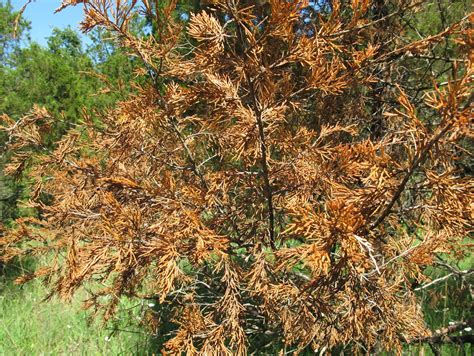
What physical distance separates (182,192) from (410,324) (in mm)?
901

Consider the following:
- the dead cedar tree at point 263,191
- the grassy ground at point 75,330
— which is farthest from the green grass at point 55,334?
the dead cedar tree at point 263,191

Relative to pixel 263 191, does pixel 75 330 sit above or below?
below

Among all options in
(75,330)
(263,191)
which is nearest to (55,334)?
(75,330)

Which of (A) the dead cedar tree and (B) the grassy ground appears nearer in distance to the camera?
(A) the dead cedar tree

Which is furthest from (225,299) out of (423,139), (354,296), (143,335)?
(143,335)

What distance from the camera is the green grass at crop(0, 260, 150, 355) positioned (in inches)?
130

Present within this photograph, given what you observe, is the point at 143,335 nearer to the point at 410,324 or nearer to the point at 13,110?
the point at 410,324

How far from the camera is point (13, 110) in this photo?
20.4ft

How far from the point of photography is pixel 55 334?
368 cm

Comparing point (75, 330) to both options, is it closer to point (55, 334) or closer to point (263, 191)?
point (55, 334)

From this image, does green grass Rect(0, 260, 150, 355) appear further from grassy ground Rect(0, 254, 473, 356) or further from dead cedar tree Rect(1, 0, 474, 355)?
dead cedar tree Rect(1, 0, 474, 355)

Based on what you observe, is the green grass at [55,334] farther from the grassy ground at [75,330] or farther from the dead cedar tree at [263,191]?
the dead cedar tree at [263,191]

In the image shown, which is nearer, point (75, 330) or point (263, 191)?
point (263, 191)

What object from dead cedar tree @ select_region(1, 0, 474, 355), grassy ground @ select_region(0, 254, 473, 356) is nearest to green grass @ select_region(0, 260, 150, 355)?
grassy ground @ select_region(0, 254, 473, 356)
